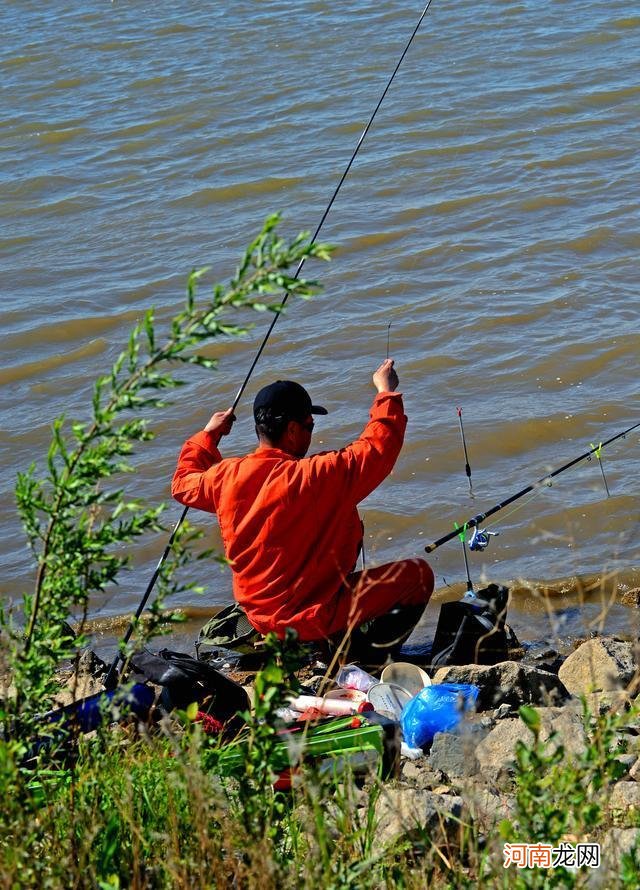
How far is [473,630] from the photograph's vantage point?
16.1 feet

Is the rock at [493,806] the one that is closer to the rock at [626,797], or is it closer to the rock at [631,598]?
the rock at [626,797]

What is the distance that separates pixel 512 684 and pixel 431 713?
0.31 meters

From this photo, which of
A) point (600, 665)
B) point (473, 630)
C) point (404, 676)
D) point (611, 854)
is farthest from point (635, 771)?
point (473, 630)

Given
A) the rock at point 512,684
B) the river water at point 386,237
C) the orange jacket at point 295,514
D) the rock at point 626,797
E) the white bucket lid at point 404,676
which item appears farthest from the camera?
the river water at point 386,237

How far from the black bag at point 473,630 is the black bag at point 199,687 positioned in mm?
1017

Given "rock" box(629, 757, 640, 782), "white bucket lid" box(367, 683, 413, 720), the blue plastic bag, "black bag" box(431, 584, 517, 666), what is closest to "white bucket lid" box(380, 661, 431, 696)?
"white bucket lid" box(367, 683, 413, 720)

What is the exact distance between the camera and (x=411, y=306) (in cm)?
877

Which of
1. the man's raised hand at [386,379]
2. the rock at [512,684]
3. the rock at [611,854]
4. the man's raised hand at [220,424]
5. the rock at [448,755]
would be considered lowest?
the rock at [512,684]

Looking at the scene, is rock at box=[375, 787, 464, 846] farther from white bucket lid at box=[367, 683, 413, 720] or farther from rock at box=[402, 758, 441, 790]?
white bucket lid at box=[367, 683, 413, 720]

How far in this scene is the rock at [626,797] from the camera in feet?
10.7

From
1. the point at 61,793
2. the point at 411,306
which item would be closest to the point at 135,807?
Answer: the point at 61,793

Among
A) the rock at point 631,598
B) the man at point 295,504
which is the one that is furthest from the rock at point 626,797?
the rock at point 631,598

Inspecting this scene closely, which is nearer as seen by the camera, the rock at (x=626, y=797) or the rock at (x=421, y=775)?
the rock at (x=626, y=797)

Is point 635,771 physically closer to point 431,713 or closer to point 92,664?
point 431,713
